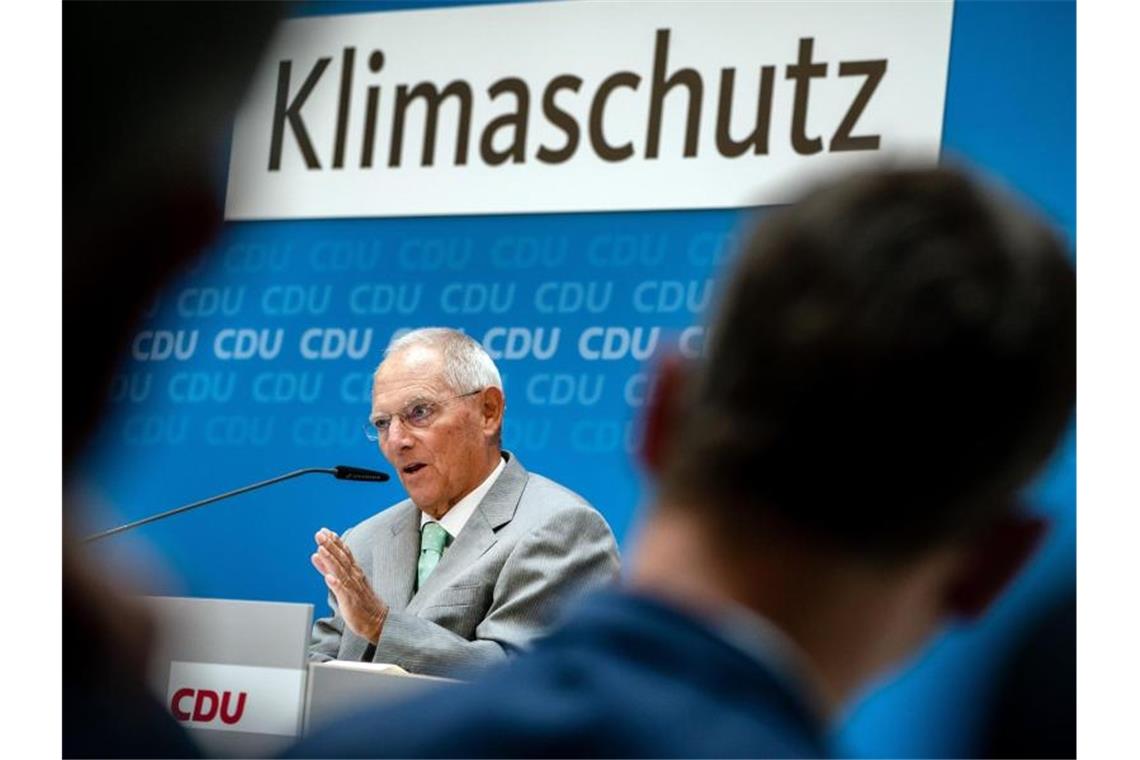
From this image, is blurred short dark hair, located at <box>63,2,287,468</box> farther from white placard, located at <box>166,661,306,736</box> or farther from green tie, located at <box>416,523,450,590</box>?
green tie, located at <box>416,523,450,590</box>

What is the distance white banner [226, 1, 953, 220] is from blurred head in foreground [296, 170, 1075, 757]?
13.6ft

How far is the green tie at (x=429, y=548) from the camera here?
13.0ft

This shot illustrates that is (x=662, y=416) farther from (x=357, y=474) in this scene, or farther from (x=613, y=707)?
(x=357, y=474)

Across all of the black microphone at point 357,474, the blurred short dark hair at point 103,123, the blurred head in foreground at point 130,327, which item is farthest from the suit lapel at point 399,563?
the blurred head in foreground at point 130,327

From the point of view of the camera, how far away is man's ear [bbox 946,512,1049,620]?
641 millimetres

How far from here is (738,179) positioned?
16.7 feet

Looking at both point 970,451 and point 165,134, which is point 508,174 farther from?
point 970,451

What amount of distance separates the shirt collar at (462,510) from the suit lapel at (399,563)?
4 centimetres

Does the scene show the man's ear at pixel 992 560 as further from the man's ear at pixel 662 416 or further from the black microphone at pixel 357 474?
the black microphone at pixel 357 474

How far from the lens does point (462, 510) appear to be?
4.13m

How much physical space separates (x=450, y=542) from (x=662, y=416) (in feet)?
11.3

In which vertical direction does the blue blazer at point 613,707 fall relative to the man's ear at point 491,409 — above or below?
below

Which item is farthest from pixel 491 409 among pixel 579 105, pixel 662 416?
pixel 662 416

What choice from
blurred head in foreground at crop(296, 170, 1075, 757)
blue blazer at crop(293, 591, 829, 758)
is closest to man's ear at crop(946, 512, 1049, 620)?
blurred head in foreground at crop(296, 170, 1075, 757)
